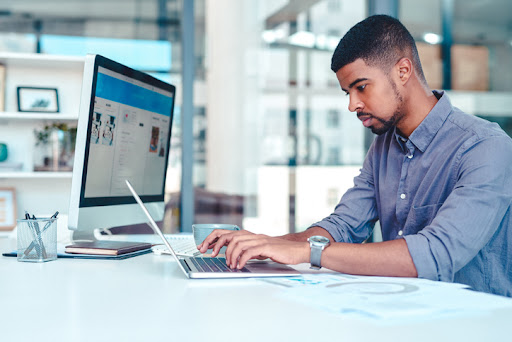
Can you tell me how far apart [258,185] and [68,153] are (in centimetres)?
211

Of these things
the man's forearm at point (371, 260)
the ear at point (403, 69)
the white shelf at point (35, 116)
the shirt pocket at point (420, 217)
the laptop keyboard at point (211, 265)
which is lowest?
the laptop keyboard at point (211, 265)

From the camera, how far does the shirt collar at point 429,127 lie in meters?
1.46

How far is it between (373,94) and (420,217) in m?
0.34

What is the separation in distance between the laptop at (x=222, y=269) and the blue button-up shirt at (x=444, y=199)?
269 mm

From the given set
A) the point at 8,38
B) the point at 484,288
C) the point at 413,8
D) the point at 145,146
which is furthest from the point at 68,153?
the point at 413,8

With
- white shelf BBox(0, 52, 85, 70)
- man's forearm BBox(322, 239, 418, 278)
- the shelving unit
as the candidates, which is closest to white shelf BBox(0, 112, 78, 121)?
the shelving unit

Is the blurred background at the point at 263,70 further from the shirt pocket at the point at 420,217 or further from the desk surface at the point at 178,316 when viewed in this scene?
the desk surface at the point at 178,316

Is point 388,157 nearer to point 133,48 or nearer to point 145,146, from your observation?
point 145,146

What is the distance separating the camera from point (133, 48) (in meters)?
4.81

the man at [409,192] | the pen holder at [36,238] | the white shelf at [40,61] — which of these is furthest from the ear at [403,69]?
the white shelf at [40,61]

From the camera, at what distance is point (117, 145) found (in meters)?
1.51

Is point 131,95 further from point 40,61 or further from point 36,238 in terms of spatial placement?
point 40,61

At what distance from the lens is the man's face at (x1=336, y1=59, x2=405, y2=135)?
1486 mm

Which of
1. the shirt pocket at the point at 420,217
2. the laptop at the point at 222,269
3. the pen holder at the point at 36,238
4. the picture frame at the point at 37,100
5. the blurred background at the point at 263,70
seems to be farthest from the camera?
the blurred background at the point at 263,70
